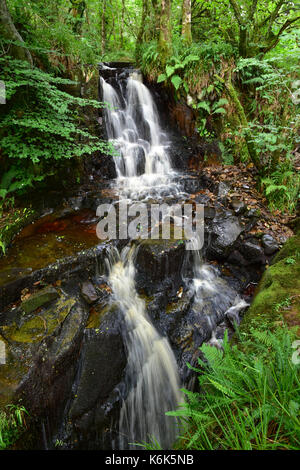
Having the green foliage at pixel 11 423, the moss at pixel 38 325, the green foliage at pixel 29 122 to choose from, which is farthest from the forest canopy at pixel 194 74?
the green foliage at pixel 11 423

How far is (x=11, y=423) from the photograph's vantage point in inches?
95.0

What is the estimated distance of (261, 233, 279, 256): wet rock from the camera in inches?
201

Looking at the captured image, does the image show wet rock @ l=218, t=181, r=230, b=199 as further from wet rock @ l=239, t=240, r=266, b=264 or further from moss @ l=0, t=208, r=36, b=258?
moss @ l=0, t=208, r=36, b=258

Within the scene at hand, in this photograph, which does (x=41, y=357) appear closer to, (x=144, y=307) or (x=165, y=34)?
(x=144, y=307)

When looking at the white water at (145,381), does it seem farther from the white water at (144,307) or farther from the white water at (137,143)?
the white water at (137,143)

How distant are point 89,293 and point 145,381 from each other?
61.8 inches

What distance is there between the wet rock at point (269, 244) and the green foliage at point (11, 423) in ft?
16.1

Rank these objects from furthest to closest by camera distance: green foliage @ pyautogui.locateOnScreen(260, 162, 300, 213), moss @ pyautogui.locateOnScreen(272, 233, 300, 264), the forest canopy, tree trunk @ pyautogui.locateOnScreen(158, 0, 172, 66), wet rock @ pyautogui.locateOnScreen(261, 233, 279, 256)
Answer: tree trunk @ pyautogui.locateOnScreen(158, 0, 172, 66), green foliage @ pyautogui.locateOnScreen(260, 162, 300, 213), wet rock @ pyautogui.locateOnScreen(261, 233, 279, 256), the forest canopy, moss @ pyautogui.locateOnScreen(272, 233, 300, 264)

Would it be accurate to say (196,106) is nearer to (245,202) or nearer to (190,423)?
(245,202)

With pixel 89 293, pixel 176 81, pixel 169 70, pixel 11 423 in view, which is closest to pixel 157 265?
→ pixel 89 293

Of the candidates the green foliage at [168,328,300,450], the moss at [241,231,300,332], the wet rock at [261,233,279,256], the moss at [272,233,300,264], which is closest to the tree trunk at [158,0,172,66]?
the wet rock at [261,233,279,256]

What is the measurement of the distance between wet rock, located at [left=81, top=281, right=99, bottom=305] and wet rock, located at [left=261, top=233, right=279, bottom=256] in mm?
3672

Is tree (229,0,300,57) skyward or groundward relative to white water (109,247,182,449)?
skyward
